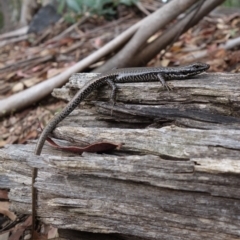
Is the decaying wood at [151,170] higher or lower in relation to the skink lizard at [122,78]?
lower

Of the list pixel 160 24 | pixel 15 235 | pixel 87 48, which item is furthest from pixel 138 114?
pixel 87 48

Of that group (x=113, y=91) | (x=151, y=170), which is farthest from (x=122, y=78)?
(x=151, y=170)

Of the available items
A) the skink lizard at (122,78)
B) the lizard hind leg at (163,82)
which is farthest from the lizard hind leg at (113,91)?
the lizard hind leg at (163,82)

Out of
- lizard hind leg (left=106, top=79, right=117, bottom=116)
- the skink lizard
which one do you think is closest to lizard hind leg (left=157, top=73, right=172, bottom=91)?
the skink lizard

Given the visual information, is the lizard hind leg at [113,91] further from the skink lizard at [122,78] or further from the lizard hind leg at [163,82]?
the lizard hind leg at [163,82]

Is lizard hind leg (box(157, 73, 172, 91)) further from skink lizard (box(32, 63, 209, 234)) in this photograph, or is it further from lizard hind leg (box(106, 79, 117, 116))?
lizard hind leg (box(106, 79, 117, 116))

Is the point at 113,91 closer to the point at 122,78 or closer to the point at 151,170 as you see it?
the point at 122,78
